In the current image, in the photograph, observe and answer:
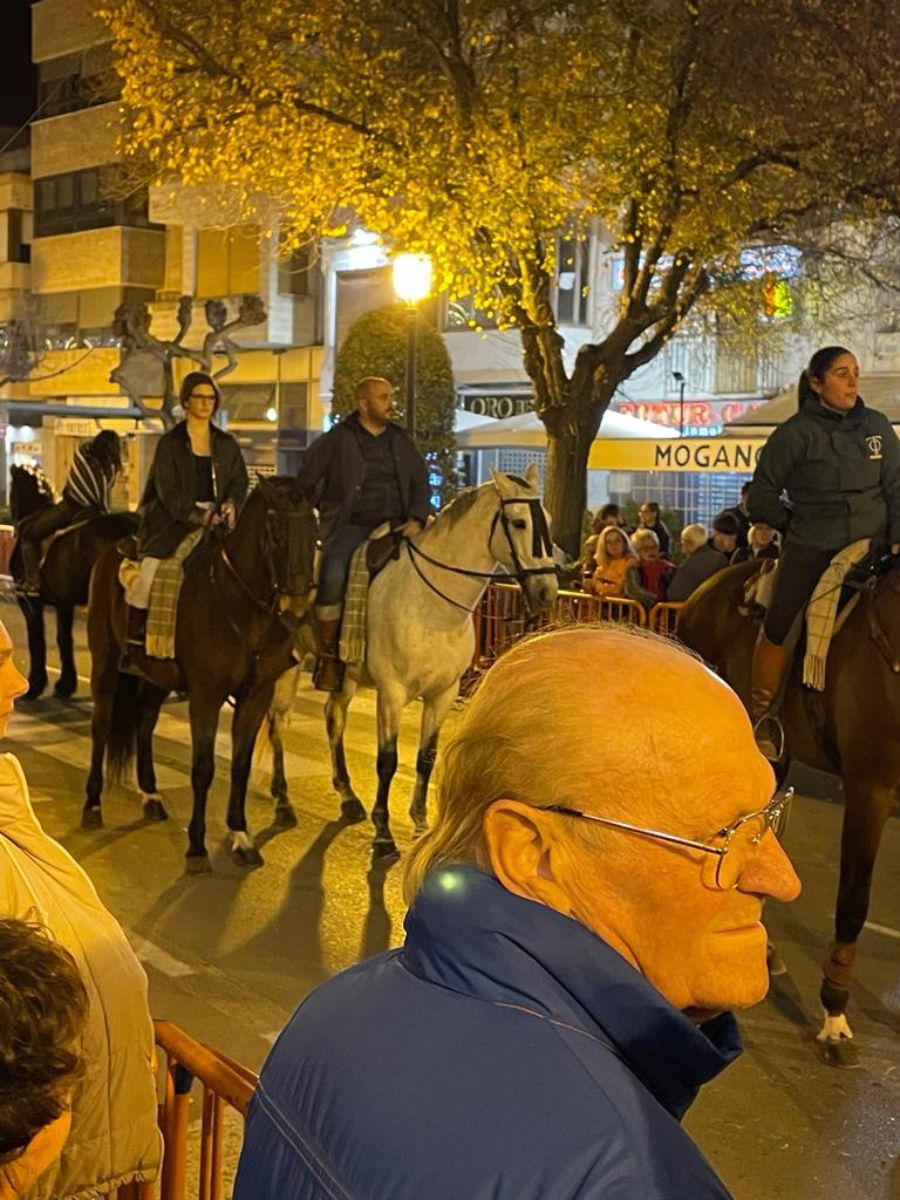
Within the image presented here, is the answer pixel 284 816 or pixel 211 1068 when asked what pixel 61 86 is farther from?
pixel 211 1068

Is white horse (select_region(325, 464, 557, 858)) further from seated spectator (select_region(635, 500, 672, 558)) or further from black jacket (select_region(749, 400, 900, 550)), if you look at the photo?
seated spectator (select_region(635, 500, 672, 558))

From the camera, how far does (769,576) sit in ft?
24.2

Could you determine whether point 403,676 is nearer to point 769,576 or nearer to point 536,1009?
point 769,576

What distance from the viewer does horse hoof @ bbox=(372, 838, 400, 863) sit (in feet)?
28.6

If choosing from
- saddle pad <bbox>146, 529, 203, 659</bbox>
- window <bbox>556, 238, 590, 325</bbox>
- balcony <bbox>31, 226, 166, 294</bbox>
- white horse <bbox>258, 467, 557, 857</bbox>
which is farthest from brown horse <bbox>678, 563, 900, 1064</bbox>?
balcony <bbox>31, 226, 166, 294</bbox>

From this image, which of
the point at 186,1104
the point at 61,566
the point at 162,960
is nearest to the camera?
the point at 186,1104

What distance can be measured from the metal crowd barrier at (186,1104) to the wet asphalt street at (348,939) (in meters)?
2.29

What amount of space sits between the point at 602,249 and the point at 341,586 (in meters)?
21.3

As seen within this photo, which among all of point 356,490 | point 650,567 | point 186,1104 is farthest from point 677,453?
point 186,1104

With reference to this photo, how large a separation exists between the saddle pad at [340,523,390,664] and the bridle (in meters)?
0.40

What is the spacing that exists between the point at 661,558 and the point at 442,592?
6.05 m

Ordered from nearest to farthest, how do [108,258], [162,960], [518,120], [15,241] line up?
[162,960] < [518,120] < [108,258] < [15,241]

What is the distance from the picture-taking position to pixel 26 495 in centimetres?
1459

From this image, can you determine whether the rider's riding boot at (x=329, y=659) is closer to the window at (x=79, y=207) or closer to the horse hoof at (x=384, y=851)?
the horse hoof at (x=384, y=851)
